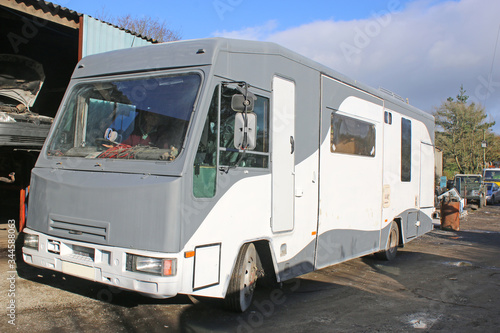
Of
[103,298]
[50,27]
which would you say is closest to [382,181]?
[103,298]

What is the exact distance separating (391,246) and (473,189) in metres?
20.4

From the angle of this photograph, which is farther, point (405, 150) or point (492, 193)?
point (492, 193)

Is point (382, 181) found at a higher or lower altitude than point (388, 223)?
higher

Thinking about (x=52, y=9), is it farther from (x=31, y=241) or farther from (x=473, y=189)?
(x=473, y=189)

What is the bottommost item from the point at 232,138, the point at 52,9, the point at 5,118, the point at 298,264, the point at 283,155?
the point at 298,264

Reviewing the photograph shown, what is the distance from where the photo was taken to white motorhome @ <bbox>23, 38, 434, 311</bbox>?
13.9ft

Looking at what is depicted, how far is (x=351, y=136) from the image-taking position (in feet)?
23.9

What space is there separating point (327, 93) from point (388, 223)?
11.1ft

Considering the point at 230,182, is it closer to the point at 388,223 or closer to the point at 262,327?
the point at 262,327

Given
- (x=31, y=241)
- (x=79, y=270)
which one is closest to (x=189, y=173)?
(x=79, y=270)

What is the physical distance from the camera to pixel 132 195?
4266mm

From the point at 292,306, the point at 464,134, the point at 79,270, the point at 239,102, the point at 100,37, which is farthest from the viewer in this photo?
the point at 464,134

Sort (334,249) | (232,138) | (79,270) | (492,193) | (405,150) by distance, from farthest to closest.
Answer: (492,193)
(405,150)
(334,249)
(232,138)
(79,270)

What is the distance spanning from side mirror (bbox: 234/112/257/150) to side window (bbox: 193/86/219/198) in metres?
0.22
